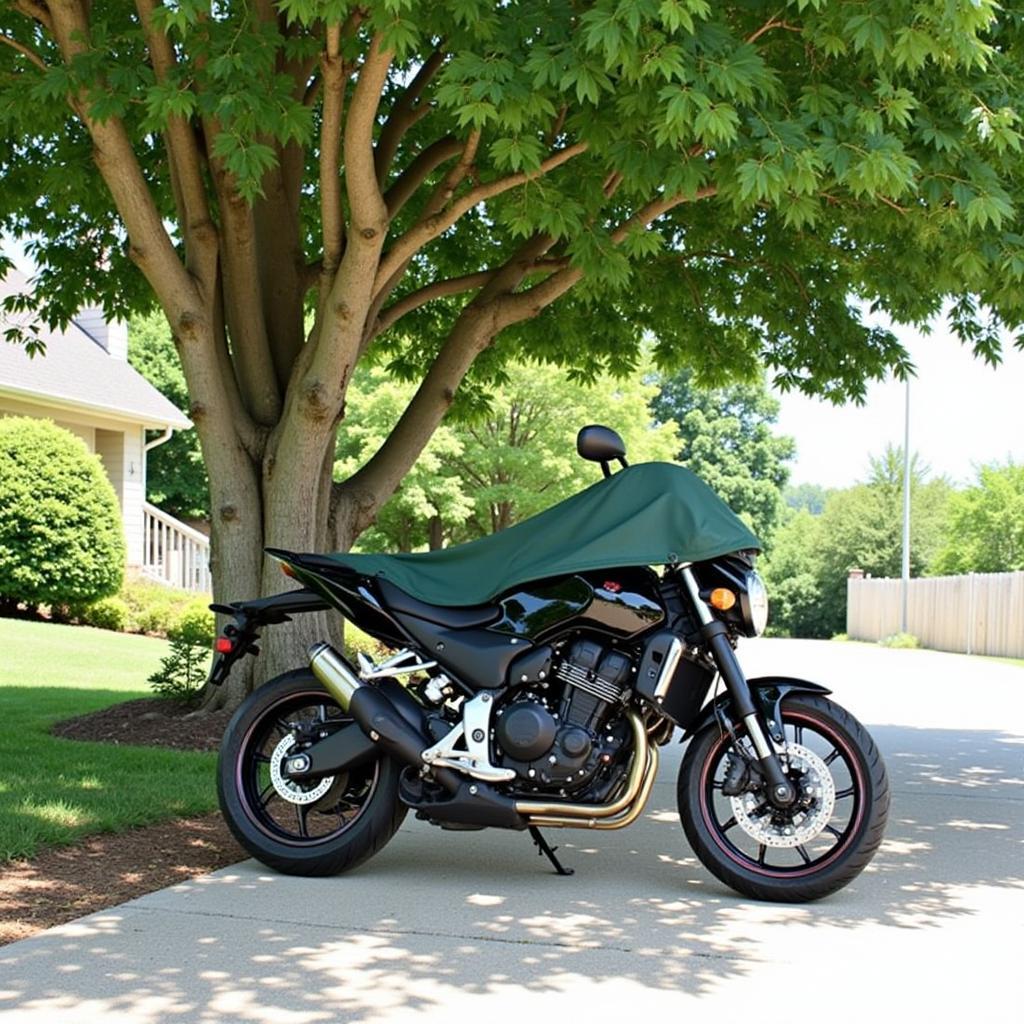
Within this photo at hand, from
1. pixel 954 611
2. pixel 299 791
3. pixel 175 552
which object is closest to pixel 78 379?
pixel 175 552

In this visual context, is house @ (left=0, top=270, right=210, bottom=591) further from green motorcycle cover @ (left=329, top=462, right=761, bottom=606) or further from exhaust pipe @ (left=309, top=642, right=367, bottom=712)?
green motorcycle cover @ (left=329, top=462, right=761, bottom=606)

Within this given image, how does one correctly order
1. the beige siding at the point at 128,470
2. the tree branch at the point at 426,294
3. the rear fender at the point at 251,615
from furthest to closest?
1. the beige siding at the point at 128,470
2. the tree branch at the point at 426,294
3. the rear fender at the point at 251,615

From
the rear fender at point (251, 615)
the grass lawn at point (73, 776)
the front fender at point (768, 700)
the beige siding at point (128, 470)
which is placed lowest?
the grass lawn at point (73, 776)

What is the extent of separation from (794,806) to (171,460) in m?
40.5

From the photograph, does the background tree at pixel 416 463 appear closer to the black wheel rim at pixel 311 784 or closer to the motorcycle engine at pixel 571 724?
the black wheel rim at pixel 311 784

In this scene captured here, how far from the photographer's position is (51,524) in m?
20.8

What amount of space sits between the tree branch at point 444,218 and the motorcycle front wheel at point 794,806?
13.1 ft

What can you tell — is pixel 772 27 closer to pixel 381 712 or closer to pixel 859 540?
pixel 381 712

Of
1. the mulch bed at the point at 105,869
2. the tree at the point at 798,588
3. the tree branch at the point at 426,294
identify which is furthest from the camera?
the tree at the point at 798,588

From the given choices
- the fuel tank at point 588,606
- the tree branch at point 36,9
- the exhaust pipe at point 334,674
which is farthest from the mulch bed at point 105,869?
the tree branch at point 36,9

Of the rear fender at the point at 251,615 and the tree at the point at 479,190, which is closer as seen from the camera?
the rear fender at the point at 251,615

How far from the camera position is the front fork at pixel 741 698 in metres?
5.48

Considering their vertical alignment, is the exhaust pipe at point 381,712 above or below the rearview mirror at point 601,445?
below

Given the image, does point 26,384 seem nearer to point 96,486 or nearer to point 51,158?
point 96,486
